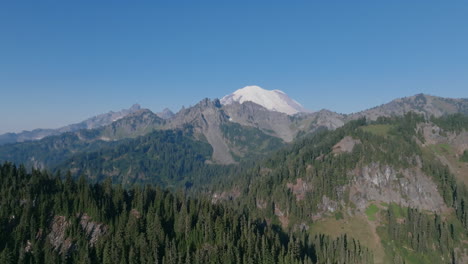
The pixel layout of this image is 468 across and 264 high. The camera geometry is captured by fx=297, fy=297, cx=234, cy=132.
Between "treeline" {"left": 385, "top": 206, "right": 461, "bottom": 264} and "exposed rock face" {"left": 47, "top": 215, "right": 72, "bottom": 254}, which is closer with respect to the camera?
"exposed rock face" {"left": 47, "top": 215, "right": 72, "bottom": 254}

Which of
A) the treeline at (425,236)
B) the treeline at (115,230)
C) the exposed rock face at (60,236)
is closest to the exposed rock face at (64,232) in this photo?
the exposed rock face at (60,236)

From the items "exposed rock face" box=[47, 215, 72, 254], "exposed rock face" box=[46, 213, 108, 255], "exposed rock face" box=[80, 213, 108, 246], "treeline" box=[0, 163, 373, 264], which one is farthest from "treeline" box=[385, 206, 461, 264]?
"exposed rock face" box=[47, 215, 72, 254]

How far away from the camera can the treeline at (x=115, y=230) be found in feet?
409

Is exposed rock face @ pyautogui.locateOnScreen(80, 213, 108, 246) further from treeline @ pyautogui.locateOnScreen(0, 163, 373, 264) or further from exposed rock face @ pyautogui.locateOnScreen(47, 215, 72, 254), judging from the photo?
exposed rock face @ pyautogui.locateOnScreen(47, 215, 72, 254)

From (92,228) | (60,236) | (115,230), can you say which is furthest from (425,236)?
(60,236)

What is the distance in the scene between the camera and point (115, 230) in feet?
452

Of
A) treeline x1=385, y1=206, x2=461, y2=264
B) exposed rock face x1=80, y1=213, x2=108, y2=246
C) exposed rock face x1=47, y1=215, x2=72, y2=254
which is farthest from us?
treeline x1=385, y1=206, x2=461, y2=264

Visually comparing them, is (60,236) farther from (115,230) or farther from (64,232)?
(115,230)

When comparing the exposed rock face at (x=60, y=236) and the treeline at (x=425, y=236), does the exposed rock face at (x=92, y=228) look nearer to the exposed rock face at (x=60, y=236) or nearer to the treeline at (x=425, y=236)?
the exposed rock face at (x=60, y=236)

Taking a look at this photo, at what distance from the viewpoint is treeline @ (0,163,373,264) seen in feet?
409

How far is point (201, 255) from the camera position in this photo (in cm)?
12962

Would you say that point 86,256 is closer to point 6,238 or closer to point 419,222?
point 6,238

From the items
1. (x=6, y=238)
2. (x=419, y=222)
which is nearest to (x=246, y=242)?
(x=6, y=238)

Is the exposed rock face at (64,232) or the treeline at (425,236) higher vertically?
the exposed rock face at (64,232)
